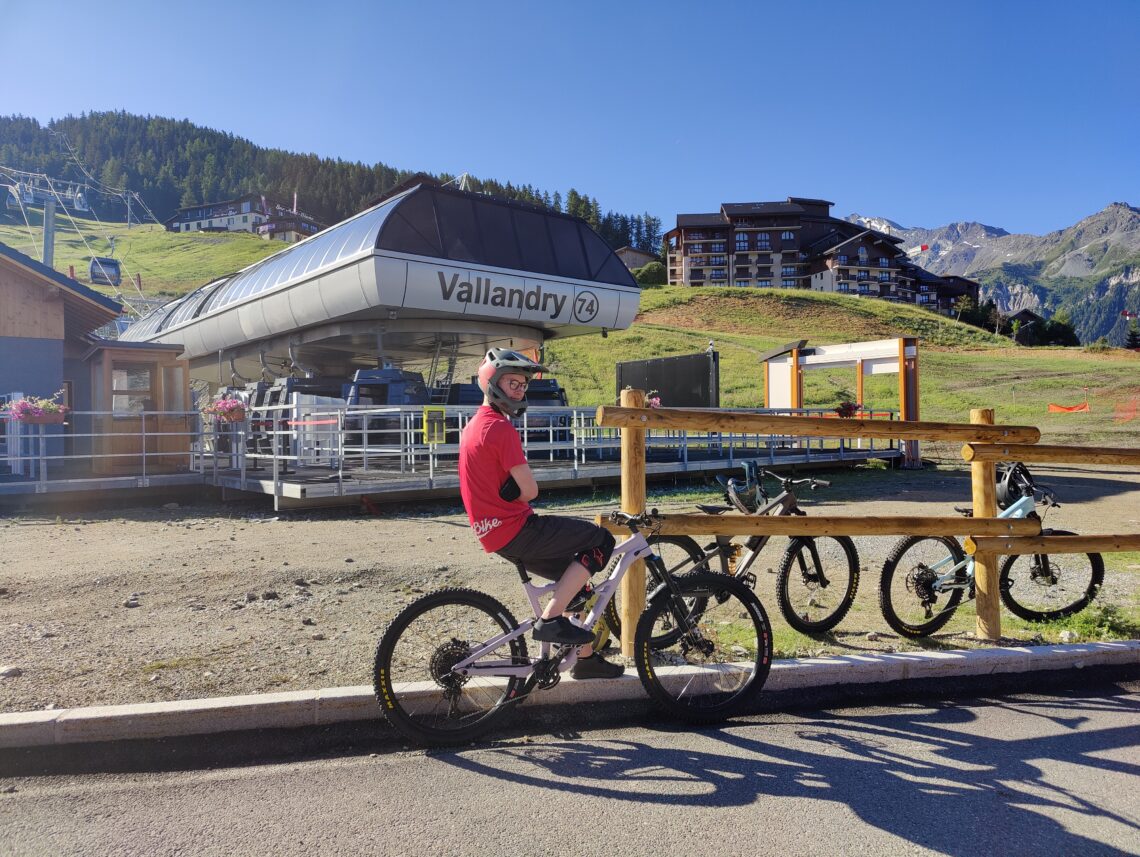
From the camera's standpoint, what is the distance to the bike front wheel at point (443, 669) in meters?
3.61

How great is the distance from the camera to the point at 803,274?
10731cm

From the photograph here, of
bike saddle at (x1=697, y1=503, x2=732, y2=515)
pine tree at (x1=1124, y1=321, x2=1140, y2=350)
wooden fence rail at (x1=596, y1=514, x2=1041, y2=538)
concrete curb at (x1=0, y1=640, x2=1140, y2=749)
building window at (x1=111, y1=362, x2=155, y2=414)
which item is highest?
pine tree at (x1=1124, y1=321, x2=1140, y2=350)

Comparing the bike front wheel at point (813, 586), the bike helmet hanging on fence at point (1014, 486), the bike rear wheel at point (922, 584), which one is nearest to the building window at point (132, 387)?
the bike front wheel at point (813, 586)

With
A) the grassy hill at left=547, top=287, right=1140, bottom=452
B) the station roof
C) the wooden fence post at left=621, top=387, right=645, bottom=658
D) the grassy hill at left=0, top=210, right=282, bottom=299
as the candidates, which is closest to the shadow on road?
the wooden fence post at left=621, top=387, right=645, bottom=658

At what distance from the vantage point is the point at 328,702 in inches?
150

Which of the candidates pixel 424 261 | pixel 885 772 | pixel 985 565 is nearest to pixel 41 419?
pixel 424 261

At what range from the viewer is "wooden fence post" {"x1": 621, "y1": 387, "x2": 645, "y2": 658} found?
4480 mm

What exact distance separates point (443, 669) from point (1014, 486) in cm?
464

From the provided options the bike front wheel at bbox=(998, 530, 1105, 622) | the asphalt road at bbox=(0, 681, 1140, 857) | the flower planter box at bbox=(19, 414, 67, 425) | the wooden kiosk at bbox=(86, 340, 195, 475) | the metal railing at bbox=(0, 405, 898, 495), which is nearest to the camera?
the asphalt road at bbox=(0, 681, 1140, 857)

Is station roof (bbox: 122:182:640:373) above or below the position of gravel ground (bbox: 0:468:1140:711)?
above

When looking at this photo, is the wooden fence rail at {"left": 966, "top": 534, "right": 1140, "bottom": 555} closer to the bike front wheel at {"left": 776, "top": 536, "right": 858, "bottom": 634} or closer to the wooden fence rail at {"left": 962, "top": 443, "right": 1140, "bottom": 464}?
the wooden fence rail at {"left": 962, "top": 443, "right": 1140, "bottom": 464}

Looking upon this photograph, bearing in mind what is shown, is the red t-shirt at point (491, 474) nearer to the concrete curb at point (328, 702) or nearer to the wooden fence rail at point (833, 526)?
the wooden fence rail at point (833, 526)

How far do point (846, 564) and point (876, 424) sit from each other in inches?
40.6

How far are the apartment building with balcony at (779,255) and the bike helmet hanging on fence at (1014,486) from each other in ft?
339
